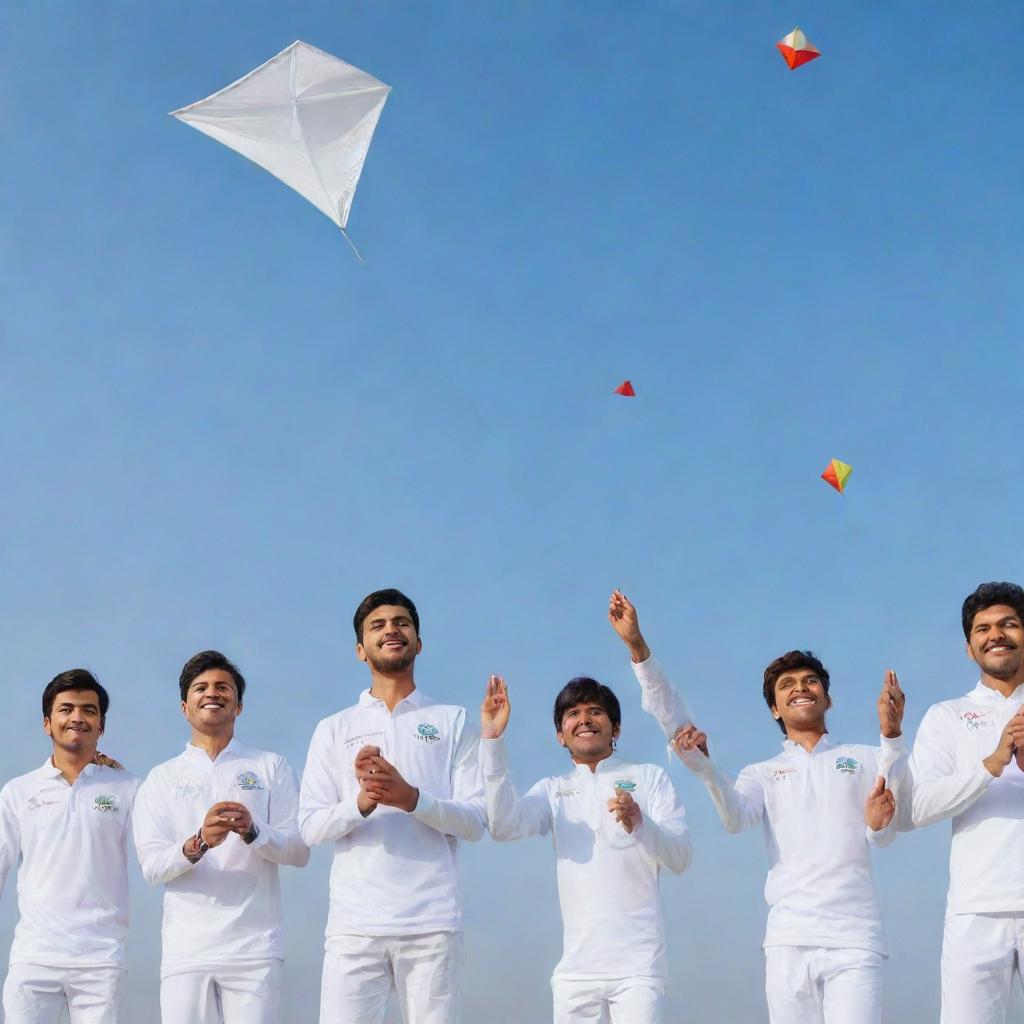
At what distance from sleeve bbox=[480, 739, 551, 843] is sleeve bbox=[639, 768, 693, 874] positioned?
0.67 meters

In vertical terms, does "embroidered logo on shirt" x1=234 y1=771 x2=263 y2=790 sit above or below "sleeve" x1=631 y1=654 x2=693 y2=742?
below

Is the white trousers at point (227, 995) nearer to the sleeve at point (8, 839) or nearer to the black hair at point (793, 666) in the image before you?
the sleeve at point (8, 839)

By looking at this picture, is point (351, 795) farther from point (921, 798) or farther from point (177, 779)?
point (921, 798)

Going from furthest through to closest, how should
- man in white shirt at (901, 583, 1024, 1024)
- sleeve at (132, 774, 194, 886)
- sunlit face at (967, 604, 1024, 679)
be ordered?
sleeve at (132, 774, 194, 886) < sunlit face at (967, 604, 1024, 679) < man in white shirt at (901, 583, 1024, 1024)

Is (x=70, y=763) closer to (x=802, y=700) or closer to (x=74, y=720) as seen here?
(x=74, y=720)

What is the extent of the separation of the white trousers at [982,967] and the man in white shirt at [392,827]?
2.54m

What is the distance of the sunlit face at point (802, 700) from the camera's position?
25.1ft

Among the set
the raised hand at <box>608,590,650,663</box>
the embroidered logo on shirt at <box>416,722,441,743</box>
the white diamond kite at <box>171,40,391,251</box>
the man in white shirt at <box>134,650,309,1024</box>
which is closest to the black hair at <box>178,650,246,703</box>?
the man in white shirt at <box>134,650,309,1024</box>

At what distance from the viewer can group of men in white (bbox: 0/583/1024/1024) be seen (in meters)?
6.85

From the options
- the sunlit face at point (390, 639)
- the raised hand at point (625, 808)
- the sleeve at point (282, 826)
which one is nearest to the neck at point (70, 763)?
the sleeve at point (282, 826)

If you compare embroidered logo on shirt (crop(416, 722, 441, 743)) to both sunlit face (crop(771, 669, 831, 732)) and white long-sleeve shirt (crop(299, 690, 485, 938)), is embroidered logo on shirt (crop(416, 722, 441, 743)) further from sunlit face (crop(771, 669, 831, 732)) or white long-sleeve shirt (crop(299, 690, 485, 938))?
sunlit face (crop(771, 669, 831, 732))

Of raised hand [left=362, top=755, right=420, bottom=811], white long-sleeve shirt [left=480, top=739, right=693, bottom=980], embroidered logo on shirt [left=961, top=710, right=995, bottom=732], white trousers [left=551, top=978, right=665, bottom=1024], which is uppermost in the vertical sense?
embroidered logo on shirt [left=961, top=710, right=995, bottom=732]

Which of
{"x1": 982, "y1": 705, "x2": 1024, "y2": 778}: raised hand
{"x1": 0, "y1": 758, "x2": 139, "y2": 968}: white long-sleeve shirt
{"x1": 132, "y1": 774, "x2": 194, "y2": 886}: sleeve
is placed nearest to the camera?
{"x1": 982, "y1": 705, "x2": 1024, "y2": 778}: raised hand

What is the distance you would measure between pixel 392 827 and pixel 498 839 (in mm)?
592
